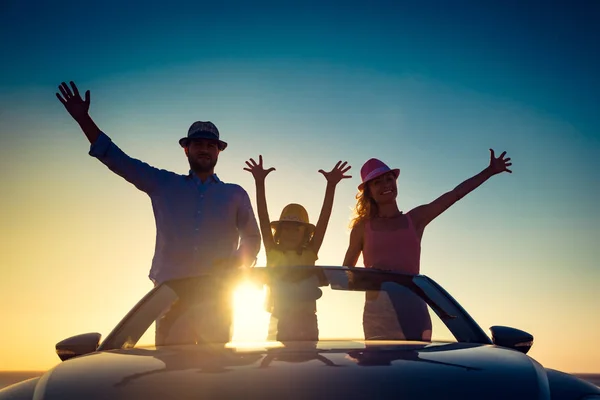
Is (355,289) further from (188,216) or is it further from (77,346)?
(188,216)

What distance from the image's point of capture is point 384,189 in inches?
240

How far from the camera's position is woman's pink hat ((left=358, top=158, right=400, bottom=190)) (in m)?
6.15

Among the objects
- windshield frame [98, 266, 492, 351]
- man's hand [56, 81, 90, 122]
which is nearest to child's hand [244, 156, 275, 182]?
man's hand [56, 81, 90, 122]

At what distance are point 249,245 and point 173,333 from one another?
2.39m

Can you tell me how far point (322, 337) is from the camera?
3.47 meters

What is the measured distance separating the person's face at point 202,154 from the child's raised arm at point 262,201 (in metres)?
0.84

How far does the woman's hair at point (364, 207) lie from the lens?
6.22 metres

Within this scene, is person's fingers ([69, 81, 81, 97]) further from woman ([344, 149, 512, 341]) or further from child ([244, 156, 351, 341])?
woman ([344, 149, 512, 341])

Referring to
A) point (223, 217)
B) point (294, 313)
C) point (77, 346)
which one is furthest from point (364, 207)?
point (77, 346)

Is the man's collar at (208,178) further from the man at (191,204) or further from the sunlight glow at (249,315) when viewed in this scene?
the sunlight glow at (249,315)

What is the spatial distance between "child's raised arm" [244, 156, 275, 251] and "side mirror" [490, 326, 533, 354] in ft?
10.9

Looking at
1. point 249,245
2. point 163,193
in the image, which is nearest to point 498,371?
point 249,245

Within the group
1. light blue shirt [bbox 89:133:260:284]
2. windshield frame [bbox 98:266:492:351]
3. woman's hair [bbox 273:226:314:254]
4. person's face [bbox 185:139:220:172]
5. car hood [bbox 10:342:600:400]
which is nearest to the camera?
car hood [bbox 10:342:600:400]

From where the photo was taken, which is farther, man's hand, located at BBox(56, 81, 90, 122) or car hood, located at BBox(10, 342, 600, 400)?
man's hand, located at BBox(56, 81, 90, 122)
